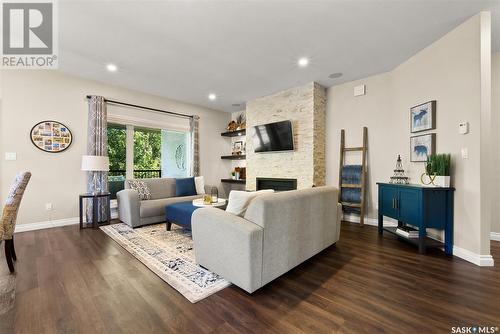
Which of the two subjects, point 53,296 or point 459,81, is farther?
point 459,81

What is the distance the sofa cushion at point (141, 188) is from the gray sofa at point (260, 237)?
92.4 inches

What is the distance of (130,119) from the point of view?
4641 millimetres

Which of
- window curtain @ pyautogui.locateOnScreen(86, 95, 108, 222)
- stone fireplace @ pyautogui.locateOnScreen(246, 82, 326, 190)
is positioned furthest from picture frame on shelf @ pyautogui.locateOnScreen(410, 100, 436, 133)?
window curtain @ pyautogui.locateOnScreen(86, 95, 108, 222)

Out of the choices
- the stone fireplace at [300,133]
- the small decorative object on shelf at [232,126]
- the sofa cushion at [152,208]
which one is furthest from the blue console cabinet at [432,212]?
the small decorative object on shelf at [232,126]

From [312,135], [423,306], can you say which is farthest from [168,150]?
[423,306]

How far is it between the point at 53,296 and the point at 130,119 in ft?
12.3

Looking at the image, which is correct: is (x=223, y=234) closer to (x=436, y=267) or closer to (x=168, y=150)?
(x=436, y=267)

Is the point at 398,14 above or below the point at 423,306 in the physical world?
above

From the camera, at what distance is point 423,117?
10.1 feet

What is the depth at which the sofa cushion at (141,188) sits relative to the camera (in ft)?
13.1

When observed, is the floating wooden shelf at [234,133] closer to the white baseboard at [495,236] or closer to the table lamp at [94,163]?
the table lamp at [94,163]

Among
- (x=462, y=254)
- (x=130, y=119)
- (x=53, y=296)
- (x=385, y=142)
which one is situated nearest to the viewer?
(x=53, y=296)

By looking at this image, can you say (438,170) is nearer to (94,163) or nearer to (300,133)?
(300,133)

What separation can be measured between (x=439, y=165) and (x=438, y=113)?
766mm
